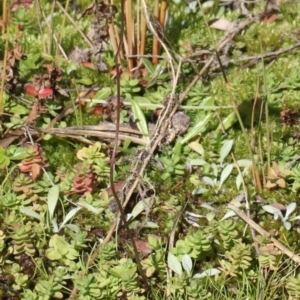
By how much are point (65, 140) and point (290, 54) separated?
1473mm

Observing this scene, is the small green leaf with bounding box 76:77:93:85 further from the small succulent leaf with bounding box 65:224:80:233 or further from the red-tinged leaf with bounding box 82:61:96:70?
the small succulent leaf with bounding box 65:224:80:233

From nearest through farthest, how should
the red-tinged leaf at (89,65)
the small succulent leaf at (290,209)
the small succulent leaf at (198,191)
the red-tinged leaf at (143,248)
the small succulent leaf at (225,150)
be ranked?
the red-tinged leaf at (143,248)
the small succulent leaf at (290,209)
the small succulent leaf at (198,191)
the small succulent leaf at (225,150)
the red-tinged leaf at (89,65)

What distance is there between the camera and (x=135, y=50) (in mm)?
3875

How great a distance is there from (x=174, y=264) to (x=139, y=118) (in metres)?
0.93

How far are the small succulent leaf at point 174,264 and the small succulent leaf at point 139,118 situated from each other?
2.52ft

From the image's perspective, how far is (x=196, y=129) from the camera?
137 inches

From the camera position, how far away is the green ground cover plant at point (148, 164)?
289 cm

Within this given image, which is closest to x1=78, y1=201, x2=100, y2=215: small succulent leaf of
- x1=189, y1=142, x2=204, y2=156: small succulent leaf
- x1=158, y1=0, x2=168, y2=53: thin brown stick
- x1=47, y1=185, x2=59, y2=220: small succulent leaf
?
x1=47, y1=185, x2=59, y2=220: small succulent leaf

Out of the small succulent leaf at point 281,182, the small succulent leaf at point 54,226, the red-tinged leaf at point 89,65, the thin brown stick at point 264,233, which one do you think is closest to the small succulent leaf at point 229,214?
the thin brown stick at point 264,233

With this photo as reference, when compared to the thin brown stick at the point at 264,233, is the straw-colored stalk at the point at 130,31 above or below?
above

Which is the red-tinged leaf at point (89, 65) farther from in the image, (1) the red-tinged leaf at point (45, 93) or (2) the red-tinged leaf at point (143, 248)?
(2) the red-tinged leaf at point (143, 248)

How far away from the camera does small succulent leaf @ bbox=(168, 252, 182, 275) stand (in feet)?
9.45

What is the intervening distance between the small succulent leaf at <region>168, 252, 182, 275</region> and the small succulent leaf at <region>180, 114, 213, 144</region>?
739 millimetres

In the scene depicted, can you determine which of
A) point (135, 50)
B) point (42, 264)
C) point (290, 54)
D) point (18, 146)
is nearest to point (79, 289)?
A: point (42, 264)
